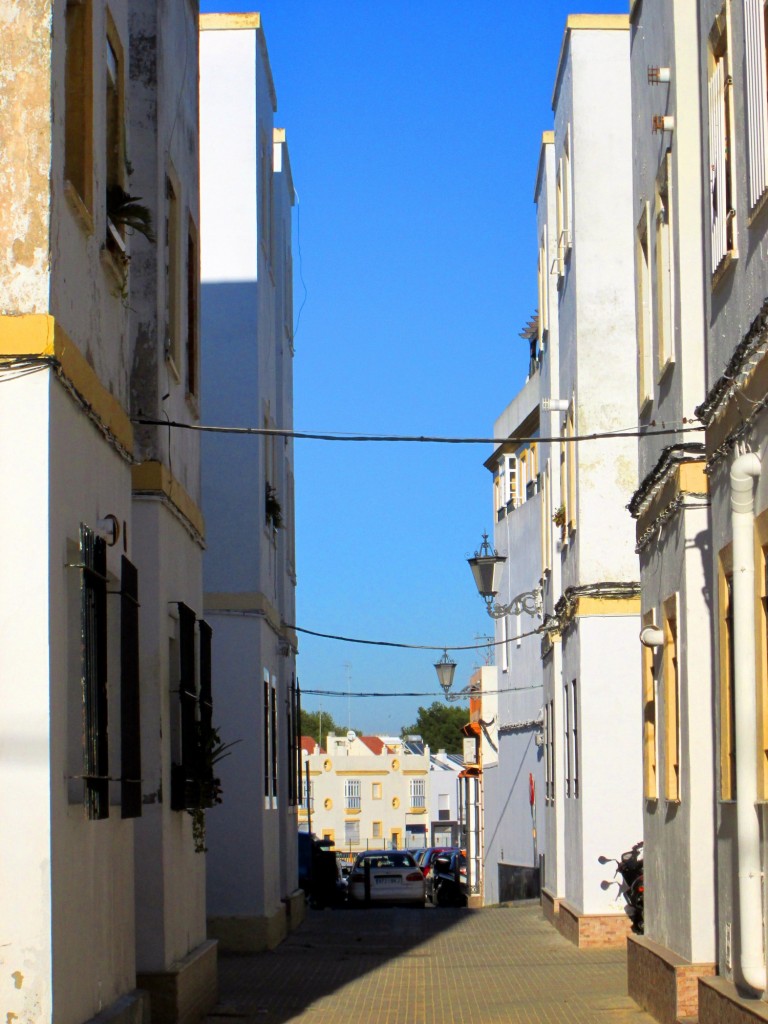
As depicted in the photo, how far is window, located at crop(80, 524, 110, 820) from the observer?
9.43 m

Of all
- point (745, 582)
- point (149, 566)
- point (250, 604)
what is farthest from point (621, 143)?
point (745, 582)

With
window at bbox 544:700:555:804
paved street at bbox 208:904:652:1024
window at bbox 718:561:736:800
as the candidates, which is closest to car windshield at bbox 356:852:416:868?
window at bbox 544:700:555:804

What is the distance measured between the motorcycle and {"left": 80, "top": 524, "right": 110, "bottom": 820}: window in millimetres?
7415

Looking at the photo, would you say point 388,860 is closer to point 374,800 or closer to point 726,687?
point 726,687

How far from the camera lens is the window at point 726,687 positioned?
34.6 ft

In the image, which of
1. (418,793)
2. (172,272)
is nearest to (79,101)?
(172,272)

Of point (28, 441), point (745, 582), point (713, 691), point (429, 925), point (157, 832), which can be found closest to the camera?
point (28, 441)

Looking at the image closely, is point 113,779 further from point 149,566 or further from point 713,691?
point 713,691

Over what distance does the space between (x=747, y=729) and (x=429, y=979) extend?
8998mm

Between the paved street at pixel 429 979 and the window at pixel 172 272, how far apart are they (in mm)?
5690

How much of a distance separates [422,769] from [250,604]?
7478 centimetres

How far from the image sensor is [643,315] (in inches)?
583

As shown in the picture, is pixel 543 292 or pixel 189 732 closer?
pixel 189 732

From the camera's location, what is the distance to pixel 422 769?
310ft
